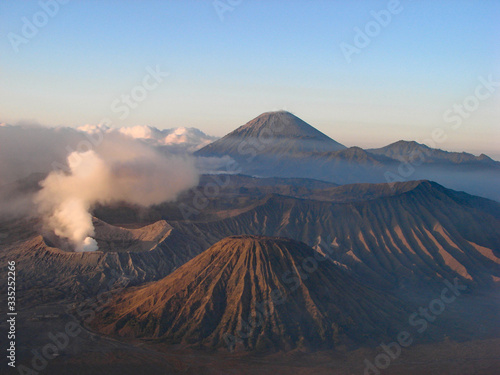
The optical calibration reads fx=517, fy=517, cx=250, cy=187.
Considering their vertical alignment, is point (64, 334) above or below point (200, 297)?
below

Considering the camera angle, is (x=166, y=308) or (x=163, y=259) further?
(x=163, y=259)

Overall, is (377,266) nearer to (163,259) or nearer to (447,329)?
(447,329)

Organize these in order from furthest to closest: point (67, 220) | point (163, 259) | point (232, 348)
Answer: point (67, 220)
point (163, 259)
point (232, 348)

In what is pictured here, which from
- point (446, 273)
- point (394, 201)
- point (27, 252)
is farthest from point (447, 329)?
point (27, 252)

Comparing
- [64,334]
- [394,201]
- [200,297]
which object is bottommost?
[64,334]

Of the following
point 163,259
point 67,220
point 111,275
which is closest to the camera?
point 111,275

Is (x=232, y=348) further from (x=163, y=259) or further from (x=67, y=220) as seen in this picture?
(x=67, y=220)

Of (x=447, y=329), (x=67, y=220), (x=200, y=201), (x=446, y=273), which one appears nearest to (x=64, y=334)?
(x=67, y=220)
